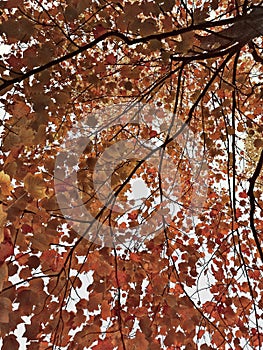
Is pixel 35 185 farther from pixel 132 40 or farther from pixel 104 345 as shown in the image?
pixel 132 40

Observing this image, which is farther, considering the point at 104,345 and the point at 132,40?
the point at 132,40

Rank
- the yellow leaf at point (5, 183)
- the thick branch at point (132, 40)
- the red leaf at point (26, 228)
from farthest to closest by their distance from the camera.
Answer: the red leaf at point (26, 228) → the thick branch at point (132, 40) → the yellow leaf at point (5, 183)

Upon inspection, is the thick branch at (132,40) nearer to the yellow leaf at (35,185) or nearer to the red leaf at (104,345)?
the yellow leaf at (35,185)

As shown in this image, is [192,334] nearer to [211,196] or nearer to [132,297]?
[132,297]

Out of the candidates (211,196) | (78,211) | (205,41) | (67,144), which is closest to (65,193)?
(78,211)

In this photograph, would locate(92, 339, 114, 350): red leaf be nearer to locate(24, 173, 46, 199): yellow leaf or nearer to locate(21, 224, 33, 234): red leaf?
locate(21, 224, 33, 234): red leaf

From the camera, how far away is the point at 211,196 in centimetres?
529

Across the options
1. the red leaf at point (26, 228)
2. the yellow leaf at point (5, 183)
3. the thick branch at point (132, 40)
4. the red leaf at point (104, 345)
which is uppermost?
the thick branch at point (132, 40)

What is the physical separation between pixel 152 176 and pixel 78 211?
305 cm

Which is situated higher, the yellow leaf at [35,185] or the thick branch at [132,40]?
the thick branch at [132,40]

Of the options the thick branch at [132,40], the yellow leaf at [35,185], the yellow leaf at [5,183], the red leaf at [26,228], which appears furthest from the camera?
the red leaf at [26,228]

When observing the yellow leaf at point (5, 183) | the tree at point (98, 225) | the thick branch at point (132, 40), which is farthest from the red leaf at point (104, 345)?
the thick branch at point (132, 40)

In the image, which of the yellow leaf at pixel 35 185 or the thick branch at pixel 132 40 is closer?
the yellow leaf at pixel 35 185

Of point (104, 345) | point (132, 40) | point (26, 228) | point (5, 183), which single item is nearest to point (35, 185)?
point (5, 183)
